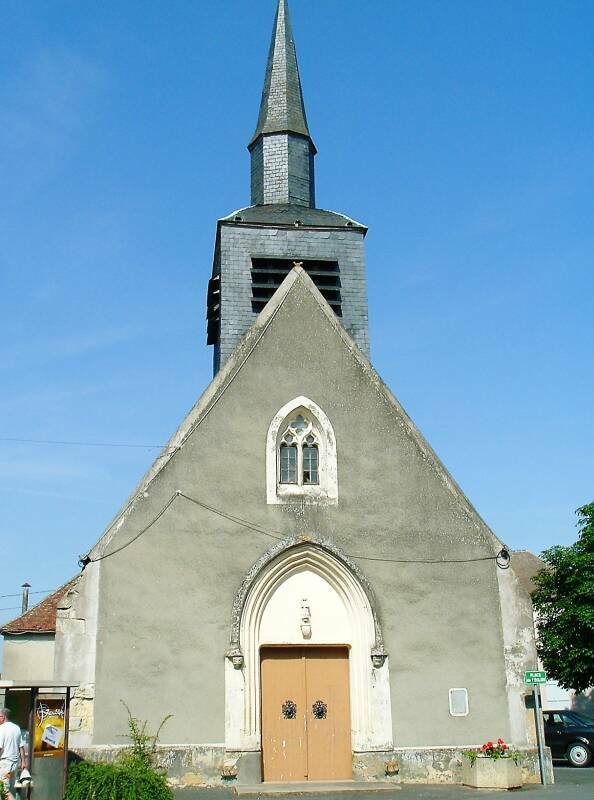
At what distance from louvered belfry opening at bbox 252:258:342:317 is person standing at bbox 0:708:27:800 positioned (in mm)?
11352

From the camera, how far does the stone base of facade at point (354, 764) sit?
14945 millimetres

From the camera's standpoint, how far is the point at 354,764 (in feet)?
51.6

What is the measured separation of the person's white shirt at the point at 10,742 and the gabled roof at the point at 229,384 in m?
4.24

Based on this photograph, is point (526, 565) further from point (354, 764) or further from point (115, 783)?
point (115, 783)

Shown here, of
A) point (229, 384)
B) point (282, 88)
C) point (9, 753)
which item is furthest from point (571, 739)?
point (282, 88)

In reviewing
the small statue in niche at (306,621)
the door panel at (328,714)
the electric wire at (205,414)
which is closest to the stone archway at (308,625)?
the small statue in niche at (306,621)

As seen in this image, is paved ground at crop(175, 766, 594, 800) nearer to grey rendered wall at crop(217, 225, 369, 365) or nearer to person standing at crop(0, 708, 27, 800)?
person standing at crop(0, 708, 27, 800)

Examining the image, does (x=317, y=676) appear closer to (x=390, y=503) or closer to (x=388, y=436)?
(x=390, y=503)

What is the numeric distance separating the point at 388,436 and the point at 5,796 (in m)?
9.61

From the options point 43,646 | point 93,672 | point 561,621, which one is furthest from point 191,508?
point 561,621

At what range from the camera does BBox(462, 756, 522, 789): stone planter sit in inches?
587

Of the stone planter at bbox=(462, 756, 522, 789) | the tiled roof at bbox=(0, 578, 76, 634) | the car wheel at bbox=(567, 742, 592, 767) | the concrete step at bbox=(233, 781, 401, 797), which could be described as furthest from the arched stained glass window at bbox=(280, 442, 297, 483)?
the car wheel at bbox=(567, 742, 592, 767)

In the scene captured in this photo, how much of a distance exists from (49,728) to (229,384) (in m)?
7.14

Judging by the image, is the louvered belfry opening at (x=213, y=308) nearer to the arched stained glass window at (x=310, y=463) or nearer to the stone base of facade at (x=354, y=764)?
the arched stained glass window at (x=310, y=463)
